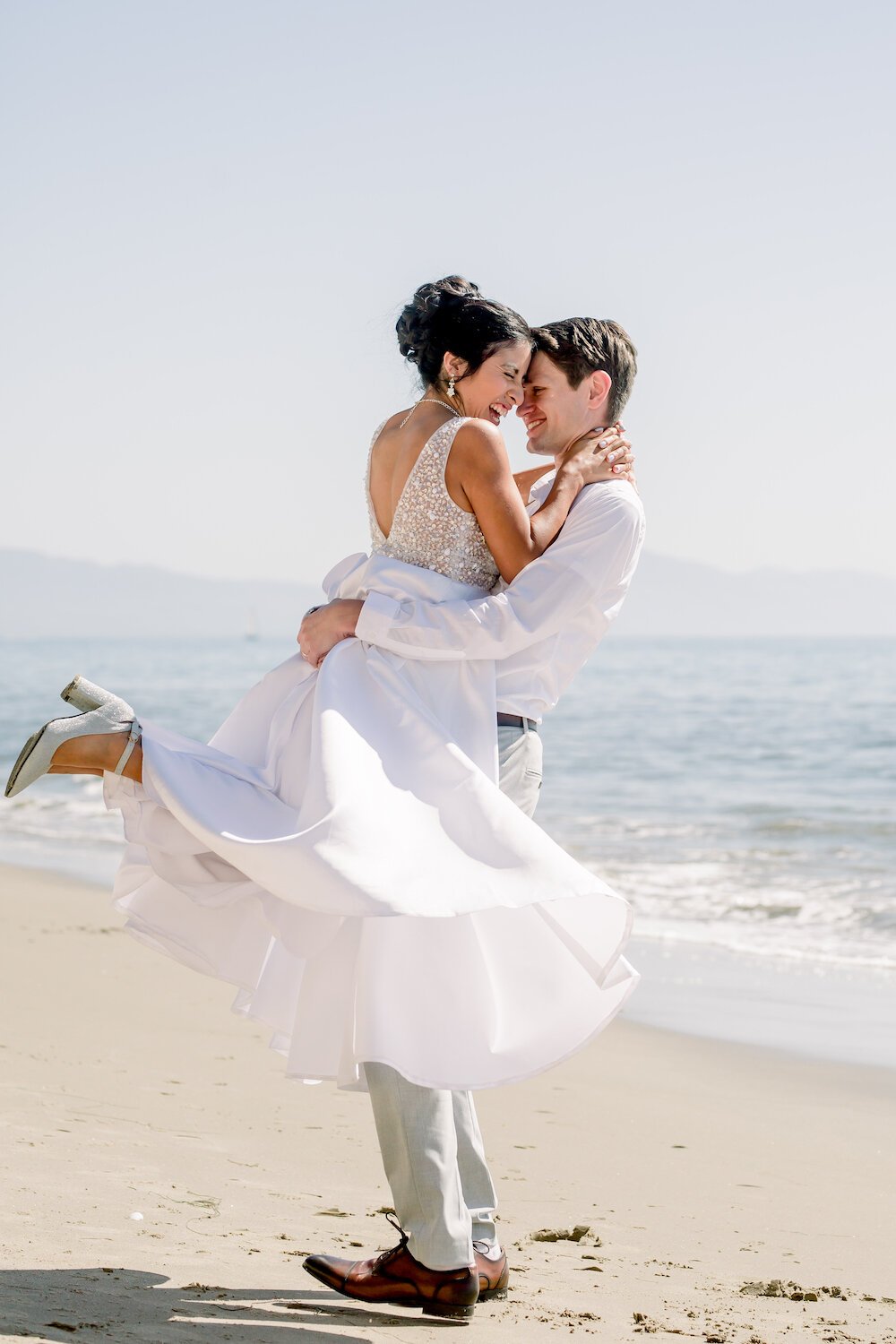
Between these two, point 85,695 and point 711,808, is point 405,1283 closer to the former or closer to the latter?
point 85,695

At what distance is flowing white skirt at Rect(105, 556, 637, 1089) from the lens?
8.95 ft

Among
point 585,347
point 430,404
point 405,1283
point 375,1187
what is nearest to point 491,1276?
point 405,1283

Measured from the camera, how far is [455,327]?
123 inches

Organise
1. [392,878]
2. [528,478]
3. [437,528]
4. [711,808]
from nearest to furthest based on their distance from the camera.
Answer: [392,878]
[437,528]
[528,478]
[711,808]

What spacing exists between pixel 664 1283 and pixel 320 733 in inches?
61.4

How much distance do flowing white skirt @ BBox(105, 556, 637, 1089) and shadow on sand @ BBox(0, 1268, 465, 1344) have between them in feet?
1.59

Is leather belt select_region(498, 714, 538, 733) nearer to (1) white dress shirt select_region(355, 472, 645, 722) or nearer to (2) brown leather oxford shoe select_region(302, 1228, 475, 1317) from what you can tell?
(1) white dress shirt select_region(355, 472, 645, 722)

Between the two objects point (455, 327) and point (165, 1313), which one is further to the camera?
point (455, 327)

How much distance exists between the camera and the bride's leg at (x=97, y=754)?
295cm

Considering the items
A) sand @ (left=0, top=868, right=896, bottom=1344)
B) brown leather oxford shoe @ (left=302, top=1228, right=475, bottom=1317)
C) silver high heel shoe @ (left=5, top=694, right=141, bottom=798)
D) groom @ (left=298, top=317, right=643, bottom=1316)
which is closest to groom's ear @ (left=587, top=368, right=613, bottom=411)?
groom @ (left=298, top=317, right=643, bottom=1316)

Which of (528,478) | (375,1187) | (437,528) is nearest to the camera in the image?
(437,528)

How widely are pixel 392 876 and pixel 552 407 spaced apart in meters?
1.22

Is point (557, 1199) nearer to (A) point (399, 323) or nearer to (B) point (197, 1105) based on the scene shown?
(B) point (197, 1105)

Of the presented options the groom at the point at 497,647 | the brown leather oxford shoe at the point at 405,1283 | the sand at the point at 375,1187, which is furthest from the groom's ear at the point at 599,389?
the sand at the point at 375,1187
